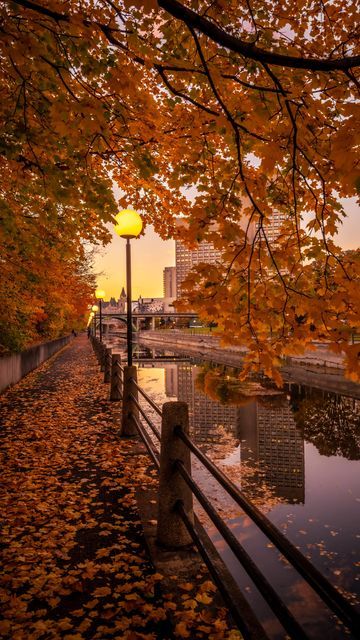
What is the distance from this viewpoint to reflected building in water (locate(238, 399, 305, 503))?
896 cm

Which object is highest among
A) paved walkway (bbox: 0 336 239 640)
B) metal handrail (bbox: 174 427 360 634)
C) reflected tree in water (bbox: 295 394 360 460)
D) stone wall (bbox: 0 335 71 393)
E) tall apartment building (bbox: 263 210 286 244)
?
tall apartment building (bbox: 263 210 286 244)

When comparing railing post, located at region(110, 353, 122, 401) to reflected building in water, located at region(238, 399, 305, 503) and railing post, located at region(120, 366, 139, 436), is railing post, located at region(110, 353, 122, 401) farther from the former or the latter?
reflected building in water, located at region(238, 399, 305, 503)

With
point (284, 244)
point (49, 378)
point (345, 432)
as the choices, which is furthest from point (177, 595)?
point (49, 378)

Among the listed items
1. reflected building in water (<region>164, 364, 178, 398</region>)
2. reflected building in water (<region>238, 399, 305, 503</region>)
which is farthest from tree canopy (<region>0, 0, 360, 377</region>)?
reflected building in water (<region>164, 364, 178, 398</region>)

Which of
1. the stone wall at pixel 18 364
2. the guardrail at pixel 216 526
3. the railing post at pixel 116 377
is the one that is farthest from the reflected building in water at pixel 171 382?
the guardrail at pixel 216 526

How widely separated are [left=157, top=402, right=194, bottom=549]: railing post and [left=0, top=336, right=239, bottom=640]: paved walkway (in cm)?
40

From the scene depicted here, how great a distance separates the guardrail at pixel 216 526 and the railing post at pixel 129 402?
1.29 m

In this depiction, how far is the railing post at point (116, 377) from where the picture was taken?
1190cm

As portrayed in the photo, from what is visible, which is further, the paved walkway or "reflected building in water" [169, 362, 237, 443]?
"reflected building in water" [169, 362, 237, 443]

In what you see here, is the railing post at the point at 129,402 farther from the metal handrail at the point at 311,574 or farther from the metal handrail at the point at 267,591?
the metal handrail at the point at 311,574

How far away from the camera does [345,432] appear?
528 inches

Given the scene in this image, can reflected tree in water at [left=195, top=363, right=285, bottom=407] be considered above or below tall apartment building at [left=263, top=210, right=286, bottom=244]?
below

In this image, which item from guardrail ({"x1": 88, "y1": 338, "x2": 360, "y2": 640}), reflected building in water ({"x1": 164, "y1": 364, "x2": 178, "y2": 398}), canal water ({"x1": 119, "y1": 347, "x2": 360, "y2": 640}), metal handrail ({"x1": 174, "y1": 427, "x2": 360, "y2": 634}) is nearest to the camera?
metal handrail ({"x1": 174, "y1": 427, "x2": 360, "y2": 634})

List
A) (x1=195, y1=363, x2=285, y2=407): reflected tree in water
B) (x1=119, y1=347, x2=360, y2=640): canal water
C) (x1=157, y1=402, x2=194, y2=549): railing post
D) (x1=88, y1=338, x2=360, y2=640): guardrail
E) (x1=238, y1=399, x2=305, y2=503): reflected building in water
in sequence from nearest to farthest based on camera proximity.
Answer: (x1=88, y1=338, x2=360, y2=640): guardrail, (x1=157, y1=402, x2=194, y2=549): railing post, (x1=119, y1=347, x2=360, y2=640): canal water, (x1=238, y1=399, x2=305, y2=503): reflected building in water, (x1=195, y1=363, x2=285, y2=407): reflected tree in water
